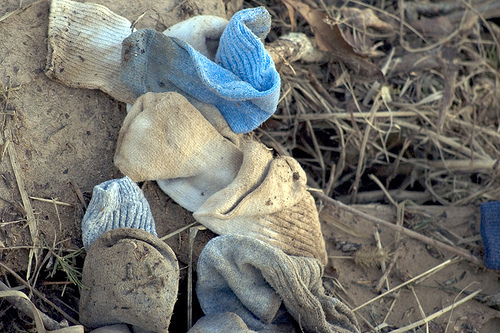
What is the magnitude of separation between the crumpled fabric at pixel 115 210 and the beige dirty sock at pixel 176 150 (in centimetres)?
7

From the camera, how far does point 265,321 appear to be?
5.33 ft

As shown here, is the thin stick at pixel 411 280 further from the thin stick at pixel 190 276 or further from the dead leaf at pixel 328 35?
the dead leaf at pixel 328 35

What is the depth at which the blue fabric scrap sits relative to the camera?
173cm

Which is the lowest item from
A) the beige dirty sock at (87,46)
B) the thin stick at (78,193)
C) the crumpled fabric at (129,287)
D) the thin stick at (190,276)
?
the thin stick at (190,276)

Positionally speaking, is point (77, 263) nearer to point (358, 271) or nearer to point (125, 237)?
point (125, 237)

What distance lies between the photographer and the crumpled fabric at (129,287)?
1436 millimetres

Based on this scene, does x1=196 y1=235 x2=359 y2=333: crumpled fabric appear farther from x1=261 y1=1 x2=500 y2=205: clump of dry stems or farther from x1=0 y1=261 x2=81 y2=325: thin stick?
x1=261 y1=1 x2=500 y2=205: clump of dry stems

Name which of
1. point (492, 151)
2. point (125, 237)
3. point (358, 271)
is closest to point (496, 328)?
point (358, 271)

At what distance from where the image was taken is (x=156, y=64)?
182cm

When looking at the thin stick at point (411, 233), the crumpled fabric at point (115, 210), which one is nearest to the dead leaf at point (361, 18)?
the thin stick at point (411, 233)

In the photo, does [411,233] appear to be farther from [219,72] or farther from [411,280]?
[219,72]

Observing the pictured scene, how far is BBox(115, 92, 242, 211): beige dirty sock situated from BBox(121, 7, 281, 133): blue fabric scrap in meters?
0.10

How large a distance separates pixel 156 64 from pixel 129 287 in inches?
32.7

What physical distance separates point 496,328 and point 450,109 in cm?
116
